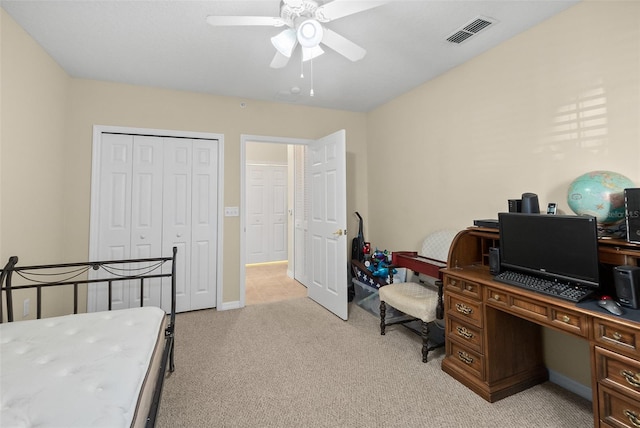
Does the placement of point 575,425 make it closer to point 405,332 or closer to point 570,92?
point 405,332

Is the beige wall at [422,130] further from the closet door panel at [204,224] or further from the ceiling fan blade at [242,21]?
the ceiling fan blade at [242,21]

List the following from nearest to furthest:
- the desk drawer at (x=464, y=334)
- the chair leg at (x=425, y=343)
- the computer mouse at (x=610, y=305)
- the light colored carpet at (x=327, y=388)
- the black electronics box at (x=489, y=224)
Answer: the computer mouse at (x=610, y=305)
the light colored carpet at (x=327, y=388)
the desk drawer at (x=464, y=334)
the black electronics box at (x=489, y=224)
the chair leg at (x=425, y=343)

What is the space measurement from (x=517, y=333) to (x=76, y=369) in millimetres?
2551

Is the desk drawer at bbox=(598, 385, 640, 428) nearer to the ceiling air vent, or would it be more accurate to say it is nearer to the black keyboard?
the black keyboard

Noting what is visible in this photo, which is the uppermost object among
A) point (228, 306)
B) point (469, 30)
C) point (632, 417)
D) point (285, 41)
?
point (469, 30)

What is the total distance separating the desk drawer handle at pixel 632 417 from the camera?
4.10 ft

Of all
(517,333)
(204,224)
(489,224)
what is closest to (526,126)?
(489,224)

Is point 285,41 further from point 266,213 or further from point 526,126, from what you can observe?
point 266,213

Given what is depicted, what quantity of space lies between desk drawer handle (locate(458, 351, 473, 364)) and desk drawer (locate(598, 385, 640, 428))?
73 cm

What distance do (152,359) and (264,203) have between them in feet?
17.3

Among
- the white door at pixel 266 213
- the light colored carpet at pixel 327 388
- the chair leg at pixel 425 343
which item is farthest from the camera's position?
the white door at pixel 266 213

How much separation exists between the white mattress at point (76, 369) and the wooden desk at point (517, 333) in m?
1.98

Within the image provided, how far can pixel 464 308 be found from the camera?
2.08 metres

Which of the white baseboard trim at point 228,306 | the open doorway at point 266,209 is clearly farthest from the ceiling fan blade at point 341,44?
the open doorway at point 266,209
